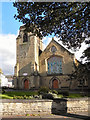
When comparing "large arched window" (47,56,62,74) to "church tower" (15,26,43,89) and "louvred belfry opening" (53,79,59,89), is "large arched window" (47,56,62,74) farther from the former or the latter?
"church tower" (15,26,43,89)

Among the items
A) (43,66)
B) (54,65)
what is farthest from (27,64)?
(54,65)

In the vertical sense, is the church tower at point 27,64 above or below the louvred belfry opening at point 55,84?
above

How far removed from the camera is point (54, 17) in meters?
8.05

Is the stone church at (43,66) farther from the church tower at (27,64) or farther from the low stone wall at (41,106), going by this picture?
the low stone wall at (41,106)

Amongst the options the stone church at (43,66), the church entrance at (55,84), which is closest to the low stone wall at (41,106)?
the stone church at (43,66)

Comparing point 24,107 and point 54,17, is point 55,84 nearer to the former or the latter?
point 24,107

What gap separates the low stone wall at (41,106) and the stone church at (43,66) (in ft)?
65.8

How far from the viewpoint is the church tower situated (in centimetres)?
3352

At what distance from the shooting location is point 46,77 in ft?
112

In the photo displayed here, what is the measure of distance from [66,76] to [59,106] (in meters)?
21.5

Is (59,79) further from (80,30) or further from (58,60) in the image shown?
(80,30)

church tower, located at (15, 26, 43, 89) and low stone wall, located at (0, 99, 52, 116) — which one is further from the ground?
church tower, located at (15, 26, 43, 89)

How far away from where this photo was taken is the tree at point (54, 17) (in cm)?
761

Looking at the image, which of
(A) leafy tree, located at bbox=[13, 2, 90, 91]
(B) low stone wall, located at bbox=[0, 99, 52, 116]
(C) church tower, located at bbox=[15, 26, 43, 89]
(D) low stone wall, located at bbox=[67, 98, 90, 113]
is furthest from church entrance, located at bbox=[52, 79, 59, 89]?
(A) leafy tree, located at bbox=[13, 2, 90, 91]
